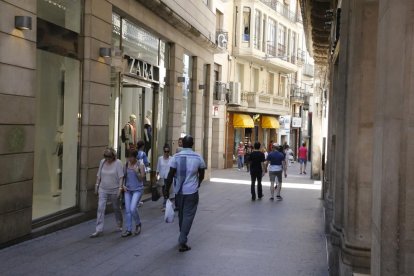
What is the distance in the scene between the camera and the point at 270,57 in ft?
127

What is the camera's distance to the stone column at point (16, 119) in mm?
8773

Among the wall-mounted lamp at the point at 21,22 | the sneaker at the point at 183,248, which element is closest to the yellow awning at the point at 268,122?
the sneaker at the point at 183,248

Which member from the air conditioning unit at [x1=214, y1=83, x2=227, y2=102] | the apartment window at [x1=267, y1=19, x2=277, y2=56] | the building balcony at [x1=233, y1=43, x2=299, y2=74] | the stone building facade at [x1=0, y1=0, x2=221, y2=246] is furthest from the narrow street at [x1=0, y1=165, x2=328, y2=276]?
the apartment window at [x1=267, y1=19, x2=277, y2=56]

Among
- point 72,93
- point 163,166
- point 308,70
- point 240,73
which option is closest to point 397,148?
point 72,93

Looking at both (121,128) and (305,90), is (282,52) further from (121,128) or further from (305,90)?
(121,128)

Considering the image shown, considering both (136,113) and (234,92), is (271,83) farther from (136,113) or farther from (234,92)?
(136,113)

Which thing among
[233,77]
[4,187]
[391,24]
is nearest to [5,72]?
[4,187]

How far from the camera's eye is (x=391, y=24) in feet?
11.2

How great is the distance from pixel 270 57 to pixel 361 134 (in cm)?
3326

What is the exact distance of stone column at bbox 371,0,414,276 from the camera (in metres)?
3.30

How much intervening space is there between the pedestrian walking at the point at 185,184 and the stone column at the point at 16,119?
7.82ft

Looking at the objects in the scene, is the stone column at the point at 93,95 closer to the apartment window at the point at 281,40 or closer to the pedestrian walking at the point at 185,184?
the pedestrian walking at the point at 185,184

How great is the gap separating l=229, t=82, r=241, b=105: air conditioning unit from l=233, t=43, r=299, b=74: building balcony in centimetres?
271

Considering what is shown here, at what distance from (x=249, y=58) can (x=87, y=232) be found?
1150 inches
